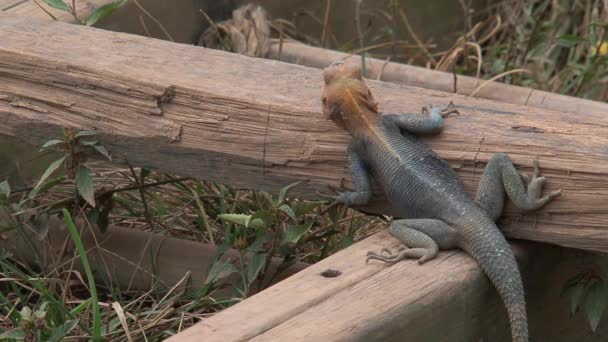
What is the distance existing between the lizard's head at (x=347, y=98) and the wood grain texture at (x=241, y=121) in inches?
1.6

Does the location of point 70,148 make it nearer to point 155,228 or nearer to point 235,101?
point 235,101

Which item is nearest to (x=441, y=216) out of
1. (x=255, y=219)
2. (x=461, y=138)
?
(x=461, y=138)

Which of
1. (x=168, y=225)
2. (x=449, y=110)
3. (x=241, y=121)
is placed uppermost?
(x=449, y=110)

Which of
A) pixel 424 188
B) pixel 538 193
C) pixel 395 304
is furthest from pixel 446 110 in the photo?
pixel 395 304

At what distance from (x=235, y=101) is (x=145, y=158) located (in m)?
0.34

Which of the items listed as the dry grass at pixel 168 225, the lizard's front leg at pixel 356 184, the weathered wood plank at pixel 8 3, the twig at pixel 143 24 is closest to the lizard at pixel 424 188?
the lizard's front leg at pixel 356 184

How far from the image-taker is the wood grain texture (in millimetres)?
2814

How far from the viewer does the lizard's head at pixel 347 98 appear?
9.93 feet

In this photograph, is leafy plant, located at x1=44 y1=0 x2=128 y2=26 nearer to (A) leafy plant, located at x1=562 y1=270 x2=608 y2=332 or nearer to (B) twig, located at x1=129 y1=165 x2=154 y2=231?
(B) twig, located at x1=129 y1=165 x2=154 y2=231

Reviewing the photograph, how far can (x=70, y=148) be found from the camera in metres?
3.21

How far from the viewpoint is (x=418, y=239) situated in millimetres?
2855

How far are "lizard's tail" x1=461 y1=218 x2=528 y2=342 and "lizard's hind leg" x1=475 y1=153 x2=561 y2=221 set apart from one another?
0.09 metres

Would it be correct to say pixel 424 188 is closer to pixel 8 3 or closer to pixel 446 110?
pixel 446 110

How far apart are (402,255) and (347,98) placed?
1.68 feet
